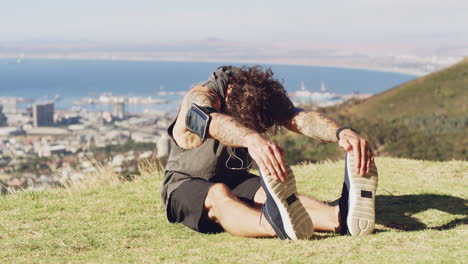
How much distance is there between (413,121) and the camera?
82.6 feet

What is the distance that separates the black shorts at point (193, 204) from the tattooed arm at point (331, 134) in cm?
57

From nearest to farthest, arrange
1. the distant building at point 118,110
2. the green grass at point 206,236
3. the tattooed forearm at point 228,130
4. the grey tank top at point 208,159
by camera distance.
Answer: the green grass at point 206,236 → the tattooed forearm at point 228,130 → the grey tank top at point 208,159 → the distant building at point 118,110

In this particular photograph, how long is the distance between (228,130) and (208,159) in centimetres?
71

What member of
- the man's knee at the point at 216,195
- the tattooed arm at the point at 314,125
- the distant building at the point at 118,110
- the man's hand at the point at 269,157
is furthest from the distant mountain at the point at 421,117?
the distant building at the point at 118,110

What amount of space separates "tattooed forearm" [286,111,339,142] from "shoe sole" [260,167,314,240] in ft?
2.03

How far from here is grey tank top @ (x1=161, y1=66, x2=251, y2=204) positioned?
394cm

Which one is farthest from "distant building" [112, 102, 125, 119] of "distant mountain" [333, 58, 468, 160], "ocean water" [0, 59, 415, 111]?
"distant mountain" [333, 58, 468, 160]

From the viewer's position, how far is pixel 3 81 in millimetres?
108125

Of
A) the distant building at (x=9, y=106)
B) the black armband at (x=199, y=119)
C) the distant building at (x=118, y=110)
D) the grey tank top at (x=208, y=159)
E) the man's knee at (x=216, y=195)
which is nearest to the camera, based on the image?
the black armband at (x=199, y=119)

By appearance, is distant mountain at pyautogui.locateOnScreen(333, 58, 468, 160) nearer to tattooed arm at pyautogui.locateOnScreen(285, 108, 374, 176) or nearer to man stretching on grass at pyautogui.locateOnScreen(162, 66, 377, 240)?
tattooed arm at pyautogui.locateOnScreen(285, 108, 374, 176)

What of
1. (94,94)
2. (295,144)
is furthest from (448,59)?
(295,144)

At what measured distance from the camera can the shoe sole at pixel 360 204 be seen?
11.0 ft

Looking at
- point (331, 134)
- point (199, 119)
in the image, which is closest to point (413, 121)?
point (331, 134)

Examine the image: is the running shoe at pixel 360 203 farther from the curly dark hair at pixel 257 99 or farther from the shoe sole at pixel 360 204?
the curly dark hair at pixel 257 99
